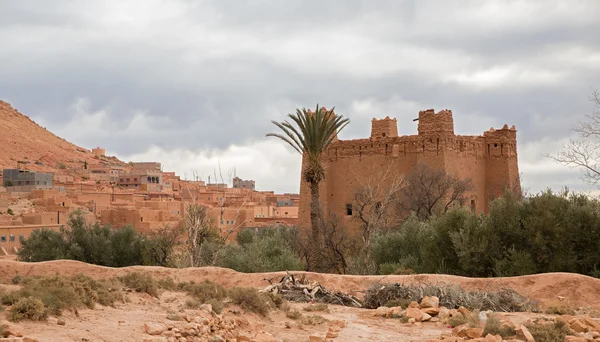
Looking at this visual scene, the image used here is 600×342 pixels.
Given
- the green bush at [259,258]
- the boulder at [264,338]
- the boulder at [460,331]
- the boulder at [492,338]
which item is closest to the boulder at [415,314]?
the boulder at [460,331]

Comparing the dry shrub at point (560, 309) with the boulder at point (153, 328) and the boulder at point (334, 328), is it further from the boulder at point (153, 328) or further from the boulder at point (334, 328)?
Result: the boulder at point (153, 328)

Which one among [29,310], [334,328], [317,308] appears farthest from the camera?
[317,308]

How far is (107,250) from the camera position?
2584 centimetres

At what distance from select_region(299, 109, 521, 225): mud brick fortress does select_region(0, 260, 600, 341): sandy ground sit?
13554 mm

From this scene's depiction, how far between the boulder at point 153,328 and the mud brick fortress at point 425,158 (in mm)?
20476

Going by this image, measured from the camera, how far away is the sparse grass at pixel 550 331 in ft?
34.9

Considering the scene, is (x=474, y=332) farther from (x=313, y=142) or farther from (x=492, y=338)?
(x=313, y=142)

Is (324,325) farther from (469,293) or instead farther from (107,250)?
(107,250)

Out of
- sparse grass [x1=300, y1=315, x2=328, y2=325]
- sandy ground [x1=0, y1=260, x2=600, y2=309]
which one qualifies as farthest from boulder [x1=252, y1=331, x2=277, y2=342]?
sandy ground [x1=0, y1=260, x2=600, y2=309]

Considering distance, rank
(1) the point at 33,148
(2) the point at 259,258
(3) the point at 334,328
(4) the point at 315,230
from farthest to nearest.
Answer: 1. (1) the point at 33,148
2. (4) the point at 315,230
3. (2) the point at 259,258
4. (3) the point at 334,328

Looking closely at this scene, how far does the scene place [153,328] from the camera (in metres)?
9.98

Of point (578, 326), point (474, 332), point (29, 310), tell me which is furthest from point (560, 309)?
point (29, 310)

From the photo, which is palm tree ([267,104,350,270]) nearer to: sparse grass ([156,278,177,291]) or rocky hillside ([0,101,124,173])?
sparse grass ([156,278,177,291])

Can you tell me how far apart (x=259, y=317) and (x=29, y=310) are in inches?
177
